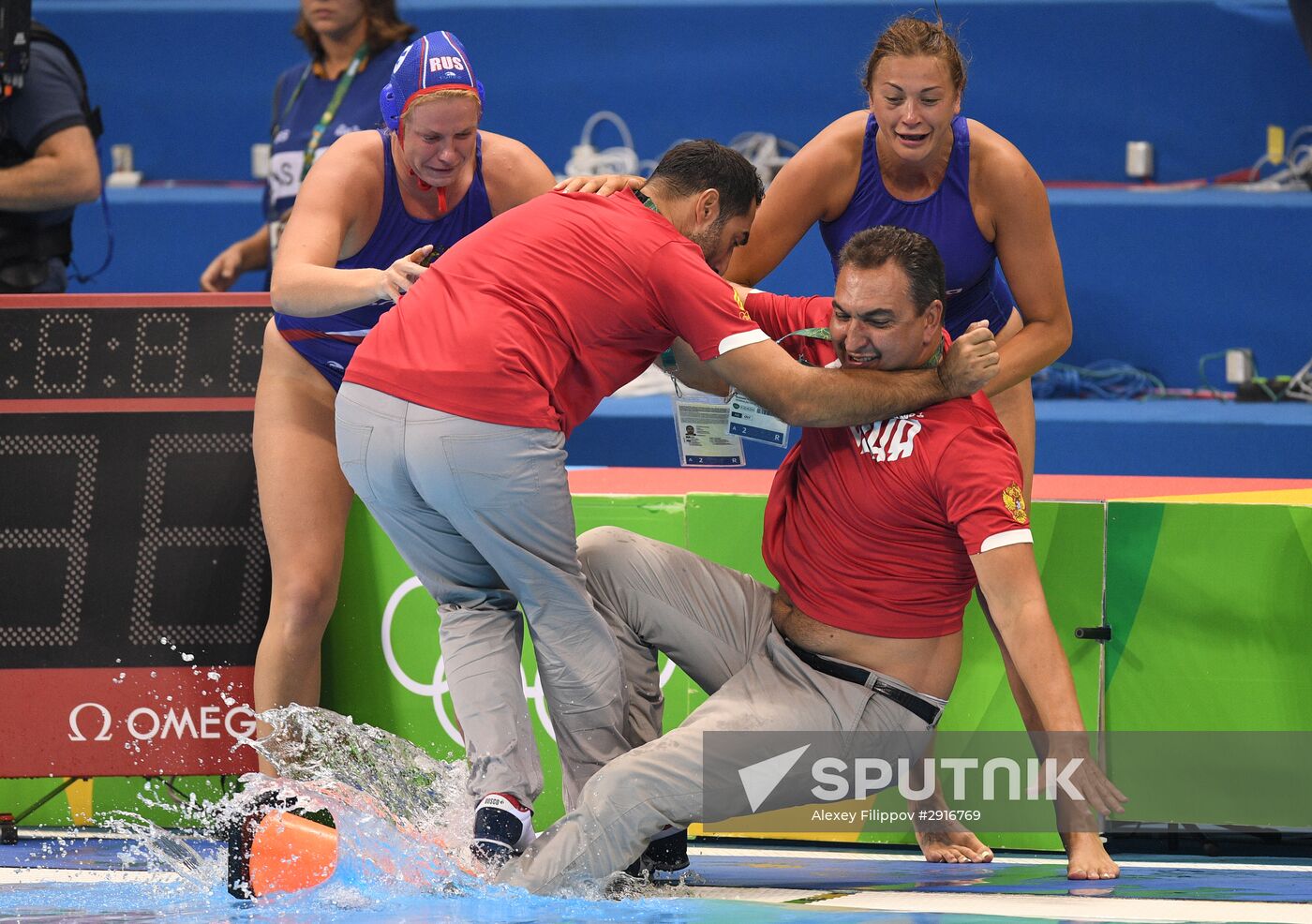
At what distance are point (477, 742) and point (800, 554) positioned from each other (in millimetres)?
717

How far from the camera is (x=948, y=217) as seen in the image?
139 inches

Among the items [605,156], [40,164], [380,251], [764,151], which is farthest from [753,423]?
[605,156]

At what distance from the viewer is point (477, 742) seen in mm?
3053

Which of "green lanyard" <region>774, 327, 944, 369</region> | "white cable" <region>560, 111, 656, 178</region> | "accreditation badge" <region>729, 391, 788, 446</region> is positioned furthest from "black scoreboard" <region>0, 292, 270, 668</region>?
"white cable" <region>560, 111, 656, 178</region>

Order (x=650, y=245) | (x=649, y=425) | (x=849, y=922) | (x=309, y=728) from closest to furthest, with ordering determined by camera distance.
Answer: (x=849, y=922), (x=650, y=245), (x=309, y=728), (x=649, y=425)

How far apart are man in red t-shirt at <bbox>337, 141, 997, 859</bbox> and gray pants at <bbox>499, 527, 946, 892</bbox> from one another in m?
0.13

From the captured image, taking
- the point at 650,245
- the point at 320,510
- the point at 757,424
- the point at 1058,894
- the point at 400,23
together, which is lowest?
the point at 1058,894

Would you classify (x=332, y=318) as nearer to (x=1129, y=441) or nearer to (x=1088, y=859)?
(x=1088, y=859)

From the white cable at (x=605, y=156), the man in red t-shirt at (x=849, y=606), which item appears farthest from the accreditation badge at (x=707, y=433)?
the white cable at (x=605, y=156)

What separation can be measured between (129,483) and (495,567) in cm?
121

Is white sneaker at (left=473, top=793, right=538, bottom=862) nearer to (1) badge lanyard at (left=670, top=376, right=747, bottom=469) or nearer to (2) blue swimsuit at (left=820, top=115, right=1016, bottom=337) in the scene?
(1) badge lanyard at (left=670, top=376, right=747, bottom=469)

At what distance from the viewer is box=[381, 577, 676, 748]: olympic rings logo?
12.4ft

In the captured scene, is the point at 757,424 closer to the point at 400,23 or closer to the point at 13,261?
the point at 400,23

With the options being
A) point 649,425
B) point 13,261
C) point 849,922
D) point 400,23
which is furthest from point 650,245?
point 649,425
